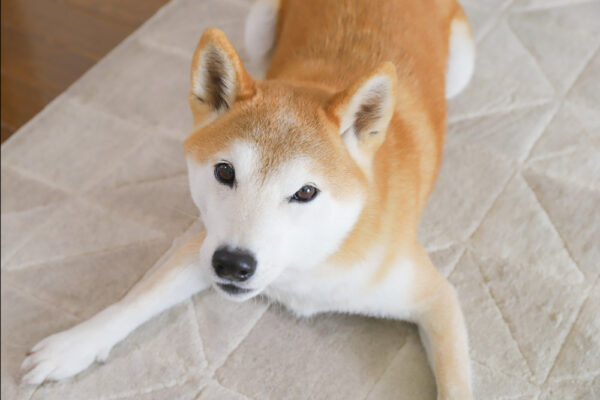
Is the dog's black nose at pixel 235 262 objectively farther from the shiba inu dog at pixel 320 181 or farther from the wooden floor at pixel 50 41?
the wooden floor at pixel 50 41

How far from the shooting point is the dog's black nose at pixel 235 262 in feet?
3.89

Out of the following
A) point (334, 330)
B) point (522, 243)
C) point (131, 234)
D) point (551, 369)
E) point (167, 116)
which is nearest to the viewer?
point (551, 369)

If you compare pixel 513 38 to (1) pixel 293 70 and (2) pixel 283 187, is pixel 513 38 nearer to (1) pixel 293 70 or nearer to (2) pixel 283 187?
(1) pixel 293 70

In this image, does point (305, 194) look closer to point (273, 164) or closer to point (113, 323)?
point (273, 164)

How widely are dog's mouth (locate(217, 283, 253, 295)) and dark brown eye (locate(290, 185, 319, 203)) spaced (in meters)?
0.22

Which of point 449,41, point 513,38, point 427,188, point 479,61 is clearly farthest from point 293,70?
point 513,38

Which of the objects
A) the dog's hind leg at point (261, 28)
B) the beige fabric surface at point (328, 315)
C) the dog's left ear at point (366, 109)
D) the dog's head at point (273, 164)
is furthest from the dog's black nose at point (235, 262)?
the dog's hind leg at point (261, 28)

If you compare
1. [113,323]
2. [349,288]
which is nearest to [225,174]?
[349,288]

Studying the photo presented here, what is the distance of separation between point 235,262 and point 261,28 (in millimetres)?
1238

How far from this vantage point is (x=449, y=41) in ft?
6.63

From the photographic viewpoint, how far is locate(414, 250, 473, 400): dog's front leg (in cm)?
146

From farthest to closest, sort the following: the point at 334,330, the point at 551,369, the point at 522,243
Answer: the point at 522,243
the point at 334,330
the point at 551,369

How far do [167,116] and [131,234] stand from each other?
53cm

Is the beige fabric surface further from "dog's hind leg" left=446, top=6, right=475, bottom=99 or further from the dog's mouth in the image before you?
the dog's mouth
